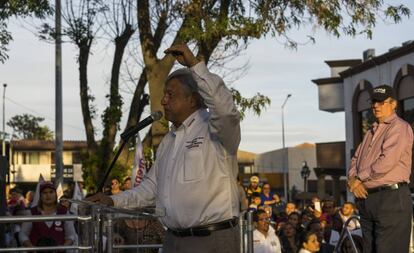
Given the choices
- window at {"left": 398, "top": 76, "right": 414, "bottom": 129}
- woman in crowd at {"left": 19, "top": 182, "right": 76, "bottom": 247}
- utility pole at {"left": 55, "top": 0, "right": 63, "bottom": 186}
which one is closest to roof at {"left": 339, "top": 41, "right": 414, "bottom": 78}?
window at {"left": 398, "top": 76, "right": 414, "bottom": 129}

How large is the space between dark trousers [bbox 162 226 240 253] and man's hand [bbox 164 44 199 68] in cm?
108

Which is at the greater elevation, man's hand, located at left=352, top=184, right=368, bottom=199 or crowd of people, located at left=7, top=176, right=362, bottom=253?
man's hand, located at left=352, top=184, right=368, bottom=199

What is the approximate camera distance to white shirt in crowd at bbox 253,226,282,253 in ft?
50.0

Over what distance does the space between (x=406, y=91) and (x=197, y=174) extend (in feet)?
107

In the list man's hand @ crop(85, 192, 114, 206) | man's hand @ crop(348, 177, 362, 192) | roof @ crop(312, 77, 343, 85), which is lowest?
man's hand @ crop(85, 192, 114, 206)

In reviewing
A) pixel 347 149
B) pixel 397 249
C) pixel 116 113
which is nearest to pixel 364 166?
pixel 397 249

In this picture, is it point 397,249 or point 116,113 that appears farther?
point 116,113

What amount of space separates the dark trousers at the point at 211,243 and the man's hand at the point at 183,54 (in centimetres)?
108

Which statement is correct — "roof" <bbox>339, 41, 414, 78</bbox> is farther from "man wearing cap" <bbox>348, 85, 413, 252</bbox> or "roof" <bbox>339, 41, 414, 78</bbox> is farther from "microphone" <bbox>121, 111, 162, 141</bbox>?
"microphone" <bbox>121, 111, 162, 141</bbox>

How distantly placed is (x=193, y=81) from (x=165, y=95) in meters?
0.20

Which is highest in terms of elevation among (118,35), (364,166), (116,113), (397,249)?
(118,35)

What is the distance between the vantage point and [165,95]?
6.73m

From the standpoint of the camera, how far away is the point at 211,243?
6.59 meters

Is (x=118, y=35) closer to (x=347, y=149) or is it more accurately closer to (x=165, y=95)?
(x=165, y=95)
